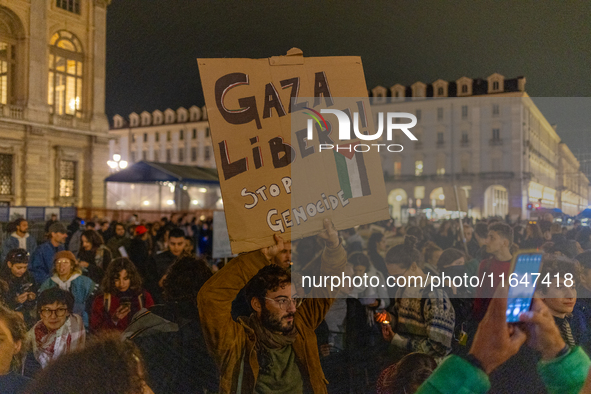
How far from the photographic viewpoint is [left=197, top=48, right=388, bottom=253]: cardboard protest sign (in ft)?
7.00

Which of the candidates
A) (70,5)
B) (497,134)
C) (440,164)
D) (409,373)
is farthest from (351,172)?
(70,5)

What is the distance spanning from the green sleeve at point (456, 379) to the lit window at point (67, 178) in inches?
351

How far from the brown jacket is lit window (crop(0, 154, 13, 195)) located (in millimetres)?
4151

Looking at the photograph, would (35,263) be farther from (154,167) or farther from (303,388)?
(154,167)

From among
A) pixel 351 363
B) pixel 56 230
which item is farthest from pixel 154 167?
pixel 351 363

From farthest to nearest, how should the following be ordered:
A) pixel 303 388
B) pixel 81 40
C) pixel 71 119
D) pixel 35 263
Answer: pixel 71 119 → pixel 81 40 → pixel 35 263 → pixel 303 388

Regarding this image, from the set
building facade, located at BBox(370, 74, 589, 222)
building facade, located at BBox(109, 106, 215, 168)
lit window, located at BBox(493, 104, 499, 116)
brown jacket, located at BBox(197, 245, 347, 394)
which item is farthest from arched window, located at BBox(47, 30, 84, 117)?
building facade, located at BBox(109, 106, 215, 168)

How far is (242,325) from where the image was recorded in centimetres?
230

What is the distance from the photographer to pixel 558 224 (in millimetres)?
3840

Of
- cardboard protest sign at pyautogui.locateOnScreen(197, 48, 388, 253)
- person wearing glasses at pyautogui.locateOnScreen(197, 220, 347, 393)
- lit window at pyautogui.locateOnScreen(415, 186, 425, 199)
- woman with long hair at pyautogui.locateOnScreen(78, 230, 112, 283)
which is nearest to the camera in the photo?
cardboard protest sign at pyautogui.locateOnScreen(197, 48, 388, 253)

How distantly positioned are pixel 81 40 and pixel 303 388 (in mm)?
8180

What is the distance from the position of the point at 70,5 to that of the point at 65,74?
50.1 inches

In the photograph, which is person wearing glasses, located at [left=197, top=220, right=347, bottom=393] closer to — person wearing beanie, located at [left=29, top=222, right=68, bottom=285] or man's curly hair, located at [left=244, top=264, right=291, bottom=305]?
man's curly hair, located at [left=244, top=264, right=291, bottom=305]

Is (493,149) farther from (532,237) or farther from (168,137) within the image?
(168,137)
